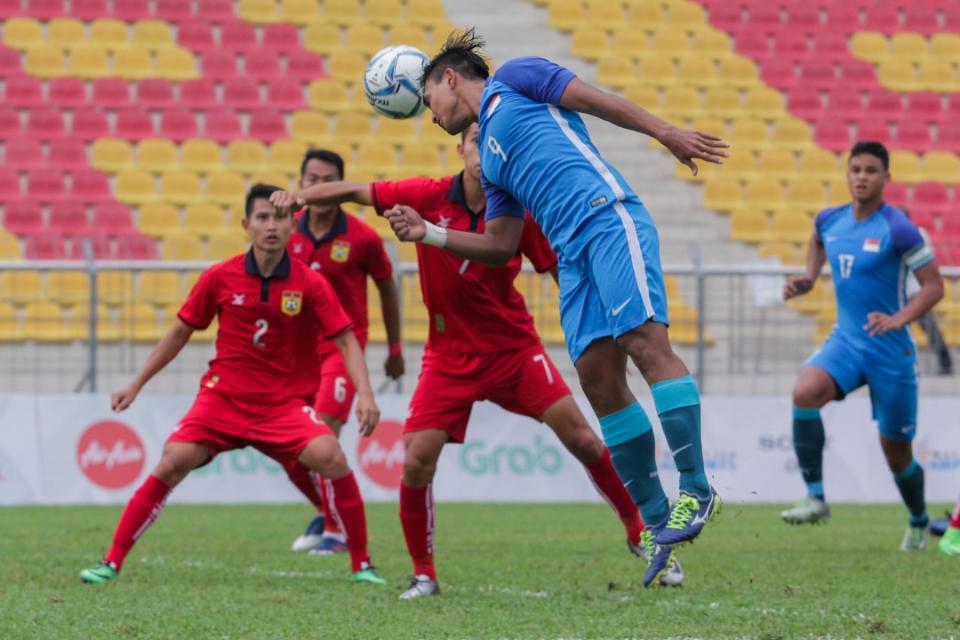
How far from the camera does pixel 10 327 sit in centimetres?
1291

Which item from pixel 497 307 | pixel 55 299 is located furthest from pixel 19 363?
pixel 497 307

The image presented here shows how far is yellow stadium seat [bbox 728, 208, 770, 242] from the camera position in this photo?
18938 mm

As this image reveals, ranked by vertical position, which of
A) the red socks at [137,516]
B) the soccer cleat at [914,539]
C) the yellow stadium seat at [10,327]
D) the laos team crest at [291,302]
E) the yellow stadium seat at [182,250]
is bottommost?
the soccer cleat at [914,539]

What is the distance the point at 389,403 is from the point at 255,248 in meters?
5.59

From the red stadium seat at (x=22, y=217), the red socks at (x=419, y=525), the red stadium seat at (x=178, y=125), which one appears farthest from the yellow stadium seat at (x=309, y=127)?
the red socks at (x=419, y=525)

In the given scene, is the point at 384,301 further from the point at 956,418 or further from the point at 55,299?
the point at 956,418

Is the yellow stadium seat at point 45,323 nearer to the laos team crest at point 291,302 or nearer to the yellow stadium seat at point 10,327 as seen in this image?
the yellow stadium seat at point 10,327

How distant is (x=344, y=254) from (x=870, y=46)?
50.9ft

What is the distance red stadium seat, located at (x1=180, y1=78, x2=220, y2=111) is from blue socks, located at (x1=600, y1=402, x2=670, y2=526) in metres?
14.7

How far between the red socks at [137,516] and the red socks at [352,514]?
2.76ft

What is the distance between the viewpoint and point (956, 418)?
13312 millimetres

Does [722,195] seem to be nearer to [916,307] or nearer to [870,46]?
[870,46]

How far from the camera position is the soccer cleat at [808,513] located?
859 centimetres

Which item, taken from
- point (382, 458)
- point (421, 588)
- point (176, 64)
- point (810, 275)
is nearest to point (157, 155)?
point (176, 64)
